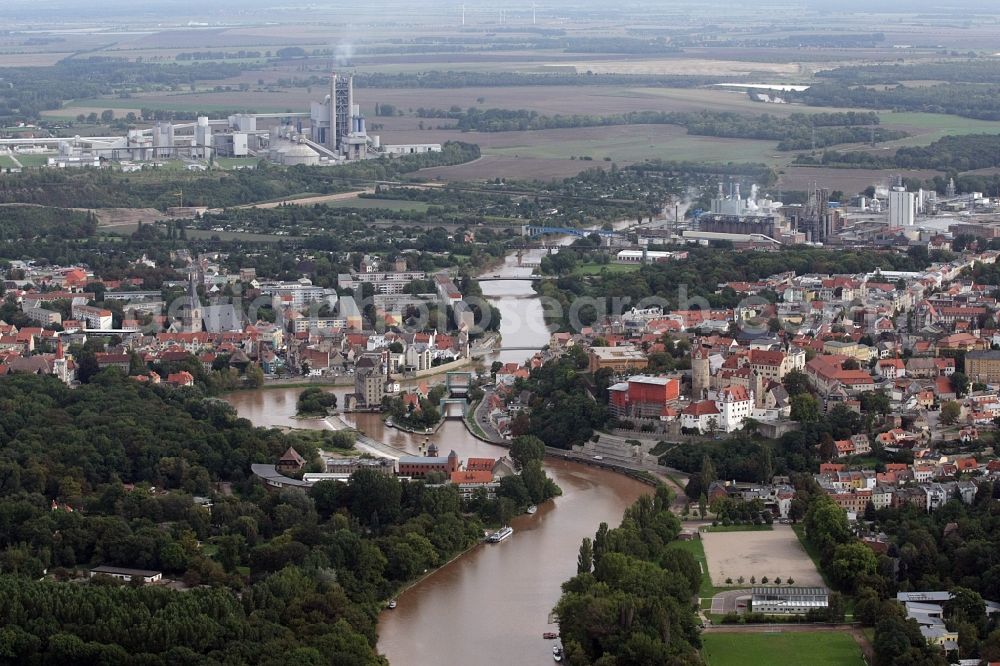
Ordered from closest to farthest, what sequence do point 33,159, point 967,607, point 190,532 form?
point 967,607, point 190,532, point 33,159

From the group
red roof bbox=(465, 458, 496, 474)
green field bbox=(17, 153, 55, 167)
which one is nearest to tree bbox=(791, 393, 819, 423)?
red roof bbox=(465, 458, 496, 474)

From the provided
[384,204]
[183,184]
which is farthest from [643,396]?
[183,184]

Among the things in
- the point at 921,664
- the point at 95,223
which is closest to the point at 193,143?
the point at 95,223

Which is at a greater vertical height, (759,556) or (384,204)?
(759,556)

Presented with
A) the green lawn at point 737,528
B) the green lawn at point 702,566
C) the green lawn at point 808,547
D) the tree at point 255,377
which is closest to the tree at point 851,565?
the green lawn at point 808,547

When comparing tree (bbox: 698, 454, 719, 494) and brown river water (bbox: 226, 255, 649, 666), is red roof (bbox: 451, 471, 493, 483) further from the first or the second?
tree (bbox: 698, 454, 719, 494)

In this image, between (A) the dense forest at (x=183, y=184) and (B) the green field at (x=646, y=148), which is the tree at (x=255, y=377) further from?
(B) the green field at (x=646, y=148)

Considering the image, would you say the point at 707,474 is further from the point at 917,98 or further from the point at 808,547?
the point at 917,98
